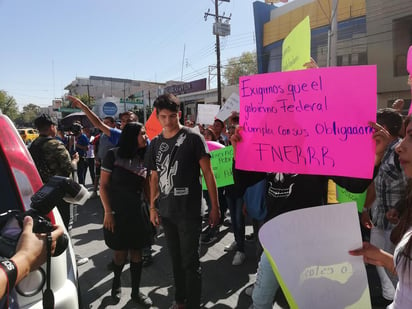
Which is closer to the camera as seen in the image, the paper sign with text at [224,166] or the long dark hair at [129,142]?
the long dark hair at [129,142]

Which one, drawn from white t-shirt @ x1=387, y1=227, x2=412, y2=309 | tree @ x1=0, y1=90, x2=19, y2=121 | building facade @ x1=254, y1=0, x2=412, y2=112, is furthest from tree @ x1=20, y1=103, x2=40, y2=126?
white t-shirt @ x1=387, y1=227, x2=412, y2=309

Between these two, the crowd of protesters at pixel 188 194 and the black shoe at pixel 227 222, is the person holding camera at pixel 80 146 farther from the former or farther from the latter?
the crowd of protesters at pixel 188 194

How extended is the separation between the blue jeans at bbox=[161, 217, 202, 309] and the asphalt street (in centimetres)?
52

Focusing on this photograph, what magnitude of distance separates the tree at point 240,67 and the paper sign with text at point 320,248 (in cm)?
4010

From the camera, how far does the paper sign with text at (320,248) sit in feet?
4.53

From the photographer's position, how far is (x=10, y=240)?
1140 mm

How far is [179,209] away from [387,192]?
1.72 meters

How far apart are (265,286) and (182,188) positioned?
967 mm

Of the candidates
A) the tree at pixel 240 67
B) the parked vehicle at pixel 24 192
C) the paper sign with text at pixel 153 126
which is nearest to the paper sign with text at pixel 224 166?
the paper sign with text at pixel 153 126

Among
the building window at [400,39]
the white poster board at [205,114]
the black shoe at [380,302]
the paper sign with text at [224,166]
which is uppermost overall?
the building window at [400,39]

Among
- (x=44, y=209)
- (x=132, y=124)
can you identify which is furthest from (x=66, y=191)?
(x=132, y=124)

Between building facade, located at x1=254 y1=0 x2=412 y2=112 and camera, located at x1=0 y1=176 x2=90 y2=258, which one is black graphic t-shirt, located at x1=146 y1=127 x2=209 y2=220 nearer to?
camera, located at x1=0 y1=176 x2=90 y2=258

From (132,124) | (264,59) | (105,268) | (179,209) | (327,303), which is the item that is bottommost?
(105,268)

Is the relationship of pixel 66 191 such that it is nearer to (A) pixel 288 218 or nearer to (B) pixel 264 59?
(A) pixel 288 218
